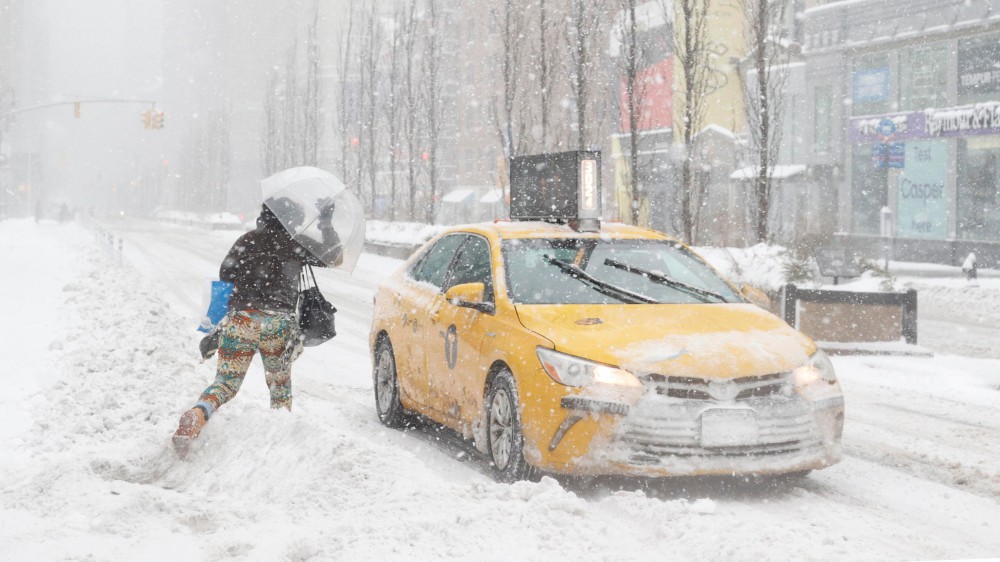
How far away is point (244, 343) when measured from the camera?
6980 mm

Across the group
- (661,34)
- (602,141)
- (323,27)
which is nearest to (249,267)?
(661,34)

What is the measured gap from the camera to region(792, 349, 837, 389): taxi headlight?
6066mm

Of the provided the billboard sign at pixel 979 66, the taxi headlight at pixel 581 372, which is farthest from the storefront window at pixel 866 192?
the taxi headlight at pixel 581 372

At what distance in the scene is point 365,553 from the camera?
15.5 feet

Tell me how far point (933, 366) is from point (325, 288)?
13.6 meters

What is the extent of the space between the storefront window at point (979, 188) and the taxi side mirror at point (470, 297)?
95.5 feet

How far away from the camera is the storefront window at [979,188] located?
3256cm

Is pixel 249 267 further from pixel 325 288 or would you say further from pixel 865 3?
pixel 865 3

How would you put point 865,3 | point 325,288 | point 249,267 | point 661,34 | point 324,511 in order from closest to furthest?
1. point 324,511
2. point 249,267
3. point 325,288
4. point 865,3
5. point 661,34

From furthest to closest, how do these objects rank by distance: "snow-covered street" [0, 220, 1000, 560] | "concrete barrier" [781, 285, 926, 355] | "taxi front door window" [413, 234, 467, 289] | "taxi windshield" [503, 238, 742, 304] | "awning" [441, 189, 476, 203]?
"awning" [441, 189, 476, 203] → "concrete barrier" [781, 285, 926, 355] → "taxi front door window" [413, 234, 467, 289] → "taxi windshield" [503, 238, 742, 304] → "snow-covered street" [0, 220, 1000, 560]

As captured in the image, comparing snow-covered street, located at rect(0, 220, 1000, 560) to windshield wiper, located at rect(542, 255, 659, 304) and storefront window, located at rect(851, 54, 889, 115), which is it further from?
storefront window, located at rect(851, 54, 889, 115)

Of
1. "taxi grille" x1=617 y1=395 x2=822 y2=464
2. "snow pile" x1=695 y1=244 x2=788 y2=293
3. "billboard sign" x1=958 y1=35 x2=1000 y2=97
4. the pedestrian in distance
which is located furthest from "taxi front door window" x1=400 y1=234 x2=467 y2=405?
"billboard sign" x1=958 y1=35 x2=1000 y2=97

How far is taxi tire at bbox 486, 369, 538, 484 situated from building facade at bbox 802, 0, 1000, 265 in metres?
27.5

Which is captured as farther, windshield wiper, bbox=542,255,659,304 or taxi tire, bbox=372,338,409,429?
taxi tire, bbox=372,338,409,429
